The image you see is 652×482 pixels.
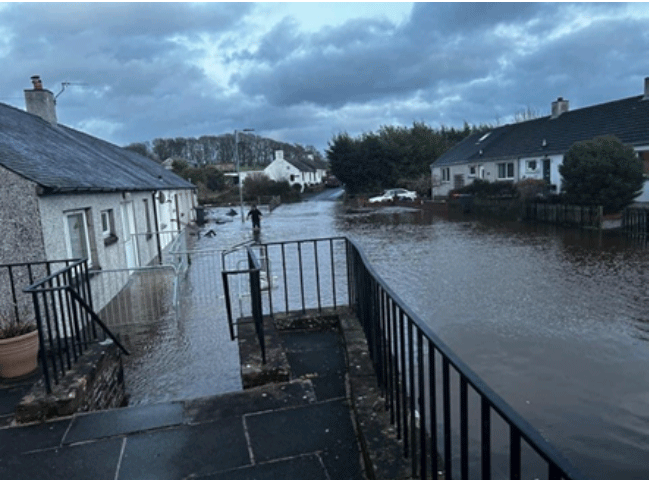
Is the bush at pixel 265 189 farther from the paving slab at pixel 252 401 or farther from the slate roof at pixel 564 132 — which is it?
the paving slab at pixel 252 401

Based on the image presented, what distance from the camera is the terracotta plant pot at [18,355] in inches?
188

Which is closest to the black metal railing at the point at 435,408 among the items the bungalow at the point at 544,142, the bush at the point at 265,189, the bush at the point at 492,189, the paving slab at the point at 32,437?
the paving slab at the point at 32,437

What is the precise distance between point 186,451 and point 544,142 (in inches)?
1180

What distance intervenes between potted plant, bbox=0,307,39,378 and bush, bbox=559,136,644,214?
19.5m

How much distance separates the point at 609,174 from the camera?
60.5 ft

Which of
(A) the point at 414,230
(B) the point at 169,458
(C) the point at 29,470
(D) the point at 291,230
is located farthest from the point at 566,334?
(D) the point at 291,230

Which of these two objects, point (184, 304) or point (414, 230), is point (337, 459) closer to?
point (184, 304)

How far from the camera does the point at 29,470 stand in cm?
308

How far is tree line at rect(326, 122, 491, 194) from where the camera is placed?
155ft

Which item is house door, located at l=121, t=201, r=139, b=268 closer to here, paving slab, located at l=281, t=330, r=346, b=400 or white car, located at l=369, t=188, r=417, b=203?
paving slab, located at l=281, t=330, r=346, b=400

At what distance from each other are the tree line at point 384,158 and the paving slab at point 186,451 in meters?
42.9

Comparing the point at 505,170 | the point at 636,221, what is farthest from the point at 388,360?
the point at 505,170

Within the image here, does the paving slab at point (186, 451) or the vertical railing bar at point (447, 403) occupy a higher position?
the vertical railing bar at point (447, 403)

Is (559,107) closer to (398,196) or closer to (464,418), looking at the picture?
(398,196)
